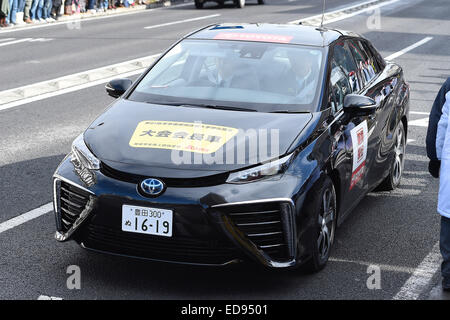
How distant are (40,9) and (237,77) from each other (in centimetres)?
1848

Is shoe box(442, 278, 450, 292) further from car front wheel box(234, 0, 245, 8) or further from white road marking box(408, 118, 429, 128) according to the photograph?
car front wheel box(234, 0, 245, 8)

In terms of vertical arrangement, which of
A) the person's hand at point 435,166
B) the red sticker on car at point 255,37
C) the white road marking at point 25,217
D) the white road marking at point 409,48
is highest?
the red sticker on car at point 255,37

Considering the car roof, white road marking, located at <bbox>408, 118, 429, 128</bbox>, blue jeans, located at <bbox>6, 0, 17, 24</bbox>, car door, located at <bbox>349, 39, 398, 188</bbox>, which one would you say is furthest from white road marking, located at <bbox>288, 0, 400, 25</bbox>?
the car roof

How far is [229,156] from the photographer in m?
4.99

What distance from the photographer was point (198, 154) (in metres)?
4.99

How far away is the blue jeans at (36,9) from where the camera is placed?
23.2 metres

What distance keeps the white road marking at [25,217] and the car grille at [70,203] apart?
3.60 feet

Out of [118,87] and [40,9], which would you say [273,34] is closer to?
[118,87]

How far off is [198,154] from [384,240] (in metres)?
1.92

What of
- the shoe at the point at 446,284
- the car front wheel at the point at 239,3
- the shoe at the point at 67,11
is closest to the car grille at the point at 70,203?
the shoe at the point at 446,284

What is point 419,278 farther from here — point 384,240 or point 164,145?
point 164,145

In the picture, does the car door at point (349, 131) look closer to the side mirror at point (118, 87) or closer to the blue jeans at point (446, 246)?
the blue jeans at point (446, 246)

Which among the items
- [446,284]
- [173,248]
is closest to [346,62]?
[446,284]

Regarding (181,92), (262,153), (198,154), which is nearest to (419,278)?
(262,153)
